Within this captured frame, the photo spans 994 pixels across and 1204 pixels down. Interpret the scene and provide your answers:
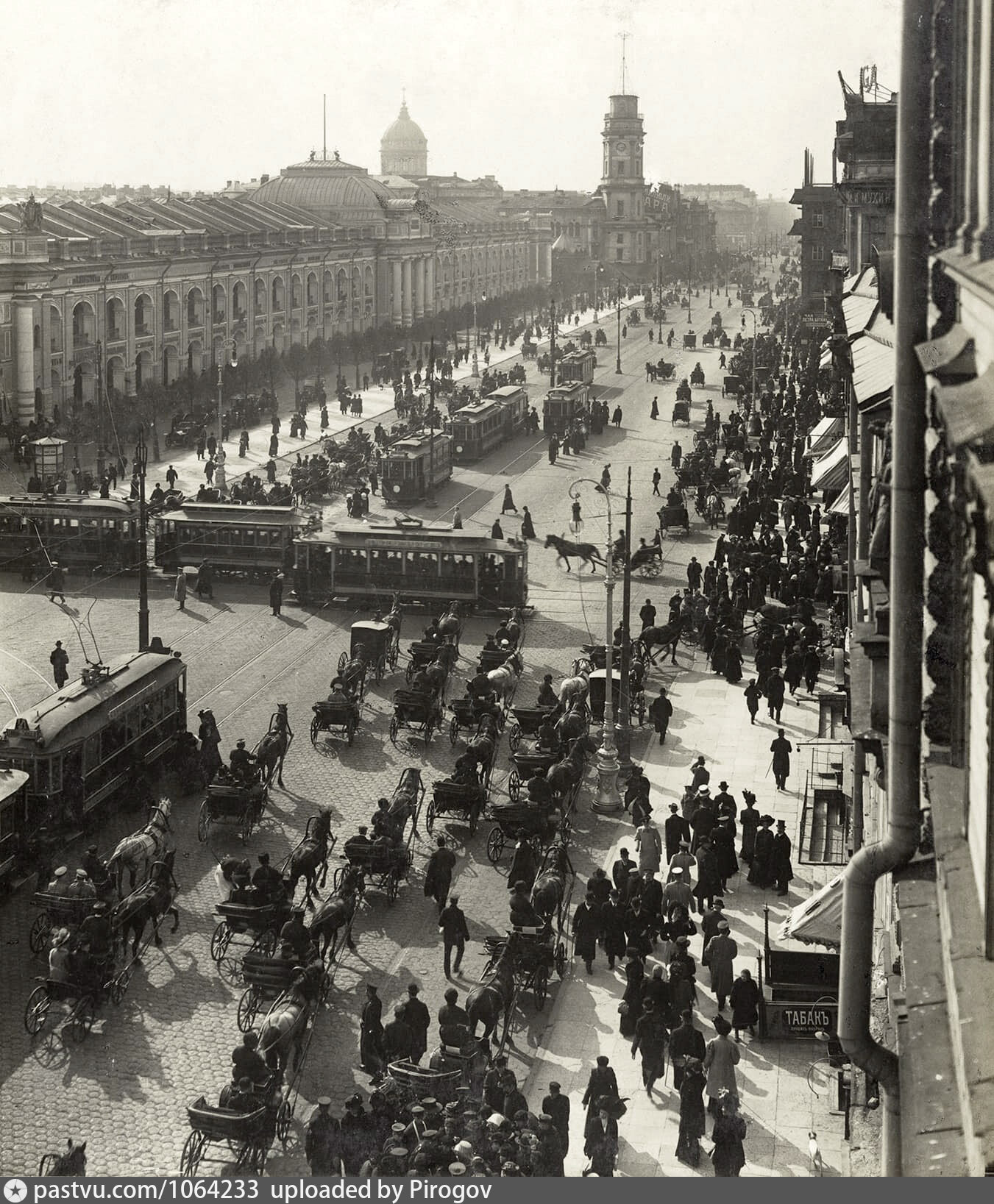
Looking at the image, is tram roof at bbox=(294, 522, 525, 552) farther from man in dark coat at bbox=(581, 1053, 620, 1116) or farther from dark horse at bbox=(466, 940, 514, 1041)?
man in dark coat at bbox=(581, 1053, 620, 1116)

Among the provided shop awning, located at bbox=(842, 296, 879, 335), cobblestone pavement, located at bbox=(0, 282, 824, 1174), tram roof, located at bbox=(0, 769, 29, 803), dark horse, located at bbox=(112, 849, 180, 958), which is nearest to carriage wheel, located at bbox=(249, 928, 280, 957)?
cobblestone pavement, located at bbox=(0, 282, 824, 1174)

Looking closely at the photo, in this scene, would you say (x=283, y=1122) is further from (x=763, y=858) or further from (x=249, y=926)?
(x=763, y=858)

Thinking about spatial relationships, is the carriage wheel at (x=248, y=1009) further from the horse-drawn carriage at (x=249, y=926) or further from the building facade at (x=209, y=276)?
the building facade at (x=209, y=276)

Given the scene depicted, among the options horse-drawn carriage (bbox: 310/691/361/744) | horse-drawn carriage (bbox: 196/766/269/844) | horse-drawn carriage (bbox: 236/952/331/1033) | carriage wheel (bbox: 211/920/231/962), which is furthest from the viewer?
horse-drawn carriage (bbox: 310/691/361/744)

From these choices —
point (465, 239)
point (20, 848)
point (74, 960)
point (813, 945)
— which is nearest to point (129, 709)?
point (20, 848)

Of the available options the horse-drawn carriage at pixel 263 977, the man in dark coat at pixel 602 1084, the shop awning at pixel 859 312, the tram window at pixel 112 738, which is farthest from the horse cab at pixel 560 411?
the man in dark coat at pixel 602 1084

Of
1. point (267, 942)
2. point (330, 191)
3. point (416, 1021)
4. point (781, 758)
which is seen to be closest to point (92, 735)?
point (267, 942)
